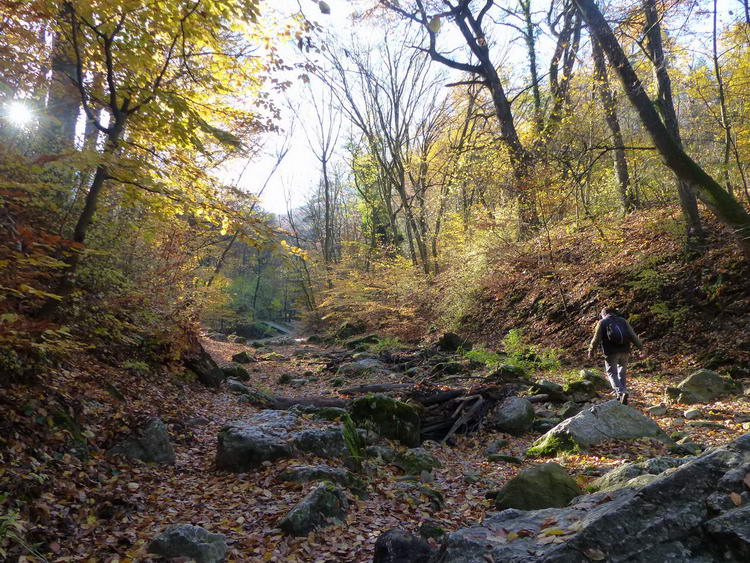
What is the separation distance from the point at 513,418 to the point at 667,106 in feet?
25.5

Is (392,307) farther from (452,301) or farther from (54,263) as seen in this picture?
(54,263)

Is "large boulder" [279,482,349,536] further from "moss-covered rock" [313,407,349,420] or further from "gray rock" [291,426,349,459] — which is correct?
"moss-covered rock" [313,407,349,420]

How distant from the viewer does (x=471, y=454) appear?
6602 mm

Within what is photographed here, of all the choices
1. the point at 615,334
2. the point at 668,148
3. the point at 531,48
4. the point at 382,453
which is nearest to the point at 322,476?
the point at 382,453

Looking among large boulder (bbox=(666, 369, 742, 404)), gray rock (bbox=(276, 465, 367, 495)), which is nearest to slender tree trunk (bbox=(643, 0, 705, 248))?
large boulder (bbox=(666, 369, 742, 404))

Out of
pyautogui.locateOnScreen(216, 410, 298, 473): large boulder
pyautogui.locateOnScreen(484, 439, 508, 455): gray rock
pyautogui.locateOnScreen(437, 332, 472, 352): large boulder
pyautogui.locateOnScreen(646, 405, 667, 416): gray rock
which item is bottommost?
pyautogui.locateOnScreen(484, 439, 508, 455): gray rock

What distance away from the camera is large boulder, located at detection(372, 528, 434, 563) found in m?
2.93

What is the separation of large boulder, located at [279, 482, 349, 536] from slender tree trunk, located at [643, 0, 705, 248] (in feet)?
28.9

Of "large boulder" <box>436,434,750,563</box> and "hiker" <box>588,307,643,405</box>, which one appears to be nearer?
"large boulder" <box>436,434,750,563</box>

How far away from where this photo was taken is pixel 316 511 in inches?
155

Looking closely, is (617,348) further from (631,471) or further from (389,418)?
(389,418)

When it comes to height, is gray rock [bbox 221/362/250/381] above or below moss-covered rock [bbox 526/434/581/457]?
above

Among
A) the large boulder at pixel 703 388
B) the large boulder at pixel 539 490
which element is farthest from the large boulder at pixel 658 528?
the large boulder at pixel 703 388

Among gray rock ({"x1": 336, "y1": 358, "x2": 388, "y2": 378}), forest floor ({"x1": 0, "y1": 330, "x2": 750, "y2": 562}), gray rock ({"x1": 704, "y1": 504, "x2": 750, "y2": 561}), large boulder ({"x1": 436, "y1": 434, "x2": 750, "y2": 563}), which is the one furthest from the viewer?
gray rock ({"x1": 336, "y1": 358, "x2": 388, "y2": 378})
